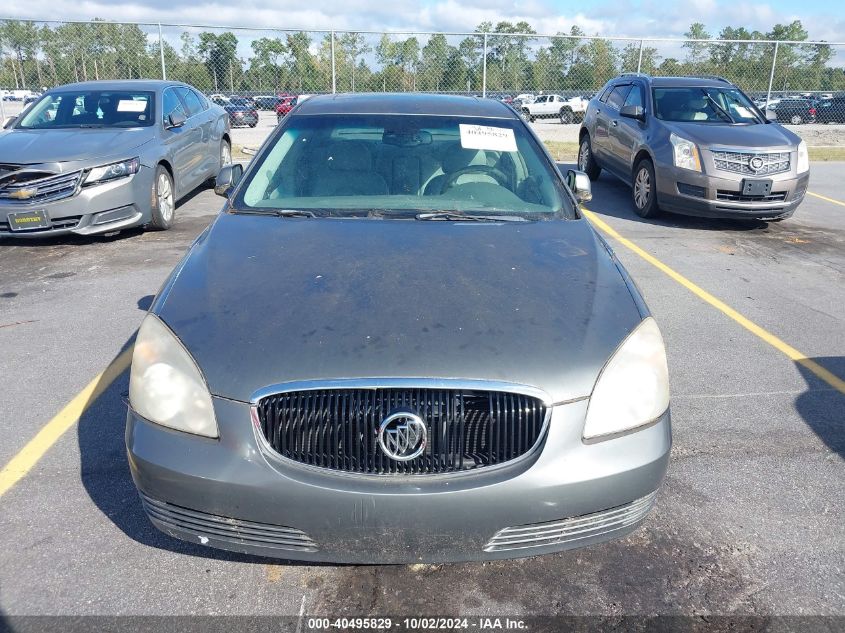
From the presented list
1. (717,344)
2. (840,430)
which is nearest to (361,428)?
(840,430)

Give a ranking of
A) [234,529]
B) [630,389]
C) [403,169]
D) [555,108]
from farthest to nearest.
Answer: [555,108] → [403,169] → [630,389] → [234,529]

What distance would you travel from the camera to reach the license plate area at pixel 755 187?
316 inches

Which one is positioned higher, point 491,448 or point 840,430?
point 491,448

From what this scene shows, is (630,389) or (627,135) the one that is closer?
(630,389)

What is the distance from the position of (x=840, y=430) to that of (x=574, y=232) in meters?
1.83

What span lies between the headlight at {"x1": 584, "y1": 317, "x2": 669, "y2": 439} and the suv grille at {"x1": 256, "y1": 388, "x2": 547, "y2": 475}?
221 millimetres

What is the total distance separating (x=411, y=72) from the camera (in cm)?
1750

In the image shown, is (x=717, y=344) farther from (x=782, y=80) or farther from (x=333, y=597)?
(x=782, y=80)

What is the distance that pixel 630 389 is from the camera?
2.36 meters

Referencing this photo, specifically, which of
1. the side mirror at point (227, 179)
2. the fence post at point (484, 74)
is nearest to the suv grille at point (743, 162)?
the side mirror at point (227, 179)

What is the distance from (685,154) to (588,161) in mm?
3494

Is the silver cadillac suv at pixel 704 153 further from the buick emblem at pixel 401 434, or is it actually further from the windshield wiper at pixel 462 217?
the buick emblem at pixel 401 434

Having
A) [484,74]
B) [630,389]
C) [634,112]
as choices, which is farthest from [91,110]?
[484,74]

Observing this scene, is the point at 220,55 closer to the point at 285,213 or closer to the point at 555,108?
the point at 555,108
